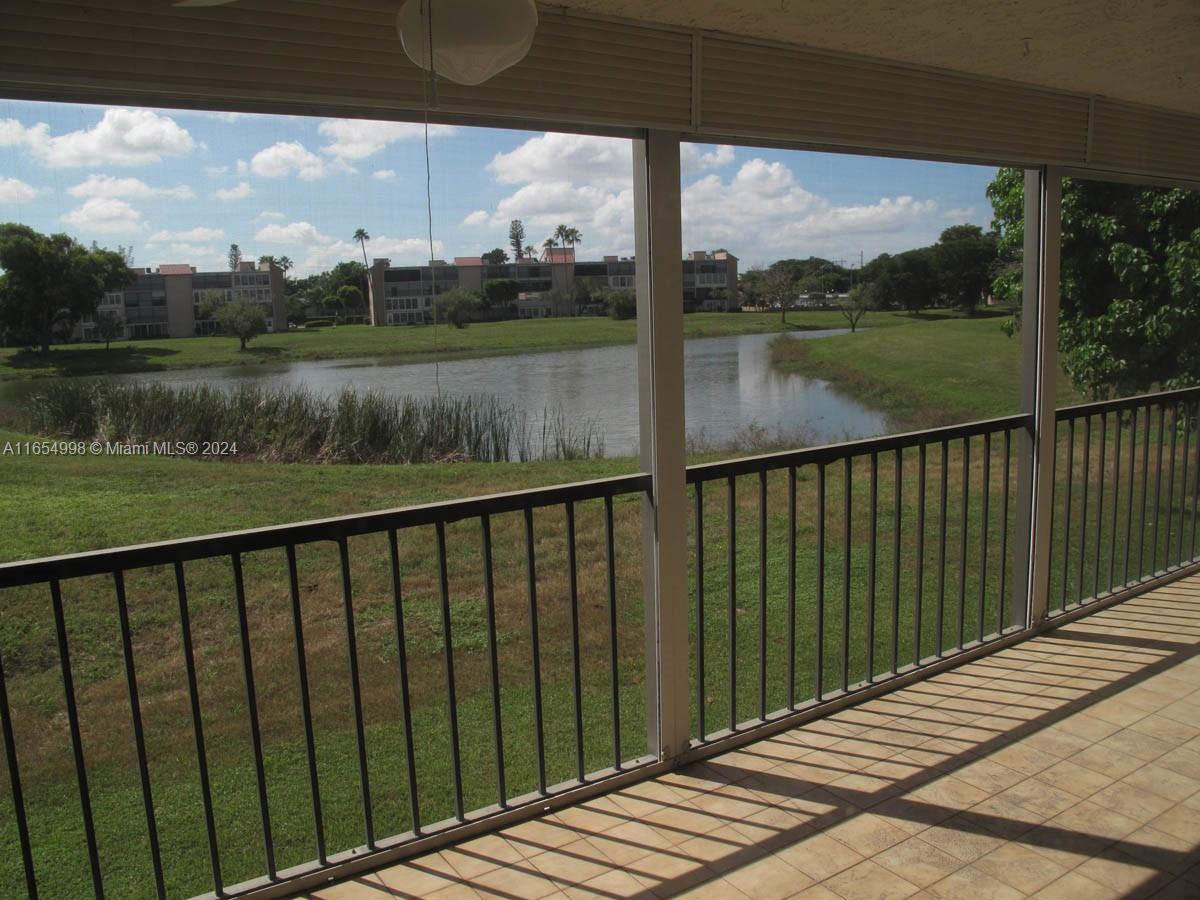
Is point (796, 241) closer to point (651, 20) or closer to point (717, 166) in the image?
point (717, 166)

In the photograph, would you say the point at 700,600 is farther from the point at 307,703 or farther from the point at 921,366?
the point at 921,366

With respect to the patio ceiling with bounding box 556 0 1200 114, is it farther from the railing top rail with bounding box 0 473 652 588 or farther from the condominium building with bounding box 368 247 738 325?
the railing top rail with bounding box 0 473 652 588

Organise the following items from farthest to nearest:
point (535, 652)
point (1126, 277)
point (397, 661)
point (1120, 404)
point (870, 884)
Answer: point (1126, 277) < point (1120, 404) < point (397, 661) < point (535, 652) < point (870, 884)

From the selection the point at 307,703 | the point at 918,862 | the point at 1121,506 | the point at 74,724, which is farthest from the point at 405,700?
the point at 1121,506

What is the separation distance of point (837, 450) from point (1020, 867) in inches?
50.8

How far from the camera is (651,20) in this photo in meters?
2.22

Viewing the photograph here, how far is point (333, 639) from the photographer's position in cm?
373

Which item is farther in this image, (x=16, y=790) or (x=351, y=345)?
(x=351, y=345)

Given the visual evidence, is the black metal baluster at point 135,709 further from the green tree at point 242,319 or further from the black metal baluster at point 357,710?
the green tree at point 242,319

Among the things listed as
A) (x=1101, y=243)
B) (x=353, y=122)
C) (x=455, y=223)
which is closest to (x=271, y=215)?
(x=353, y=122)

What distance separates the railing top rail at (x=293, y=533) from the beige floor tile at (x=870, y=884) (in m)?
1.11

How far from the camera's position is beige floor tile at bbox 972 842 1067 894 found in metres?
2.02

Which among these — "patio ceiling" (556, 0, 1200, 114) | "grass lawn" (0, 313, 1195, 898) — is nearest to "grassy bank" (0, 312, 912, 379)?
"grass lawn" (0, 313, 1195, 898)

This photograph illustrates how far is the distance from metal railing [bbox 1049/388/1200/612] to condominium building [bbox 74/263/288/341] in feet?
10.1
